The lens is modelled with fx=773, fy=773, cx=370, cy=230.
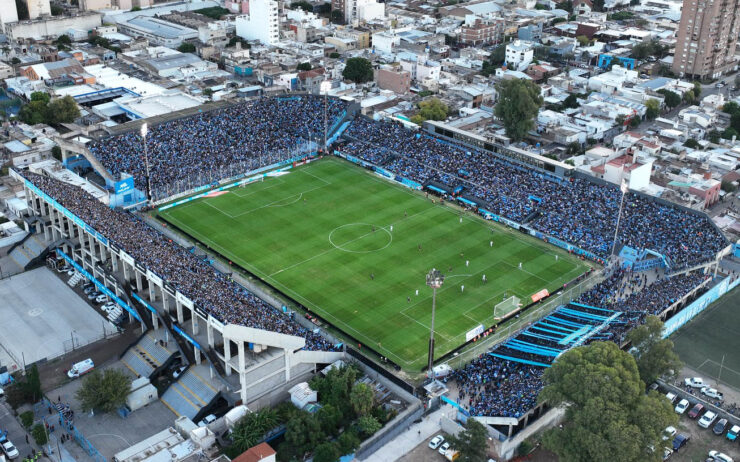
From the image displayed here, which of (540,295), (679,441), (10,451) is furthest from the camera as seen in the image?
(540,295)

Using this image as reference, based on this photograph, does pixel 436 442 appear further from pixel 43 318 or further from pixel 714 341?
pixel 43 318

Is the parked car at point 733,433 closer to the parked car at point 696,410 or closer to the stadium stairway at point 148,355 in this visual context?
the parked car at point 696,410

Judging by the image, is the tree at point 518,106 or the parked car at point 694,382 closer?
the parked car at point 694,382

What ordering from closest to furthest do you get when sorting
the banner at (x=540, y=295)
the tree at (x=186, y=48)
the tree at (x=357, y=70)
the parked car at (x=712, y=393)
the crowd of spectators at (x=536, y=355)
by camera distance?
the crowd of spectators at (x=536, y=355) → the parked car at (x=712, y=393) → the banner at (x=540, y=295) → the tree at (x=357, y=70) → the tree at (x=186, y=48)

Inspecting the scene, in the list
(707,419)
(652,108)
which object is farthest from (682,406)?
(652,108)

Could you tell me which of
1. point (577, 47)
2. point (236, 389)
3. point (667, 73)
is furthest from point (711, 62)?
point (236, 389)

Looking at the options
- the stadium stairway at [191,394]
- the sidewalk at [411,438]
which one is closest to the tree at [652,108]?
the sidewalk at [411,438]
